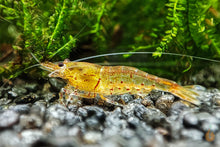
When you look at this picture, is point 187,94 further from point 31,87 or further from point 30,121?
point 31,87

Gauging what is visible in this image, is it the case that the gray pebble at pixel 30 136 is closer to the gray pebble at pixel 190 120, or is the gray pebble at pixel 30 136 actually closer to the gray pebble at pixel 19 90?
the gray pebble at pixel 19 90

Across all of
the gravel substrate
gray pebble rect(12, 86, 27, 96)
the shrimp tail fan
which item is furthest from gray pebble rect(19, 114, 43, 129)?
the shrimp tail fan

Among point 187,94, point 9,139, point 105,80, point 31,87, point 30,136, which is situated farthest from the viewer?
point 31,87

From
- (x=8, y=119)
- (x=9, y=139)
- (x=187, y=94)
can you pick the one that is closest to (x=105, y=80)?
(x=187, y=94)

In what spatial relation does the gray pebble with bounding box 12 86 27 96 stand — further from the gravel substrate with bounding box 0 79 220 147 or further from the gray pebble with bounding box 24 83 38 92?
the gravel substrate with bounding box 0 79 220 147

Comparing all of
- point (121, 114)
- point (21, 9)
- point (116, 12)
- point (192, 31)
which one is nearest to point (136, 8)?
point (116, 12)
